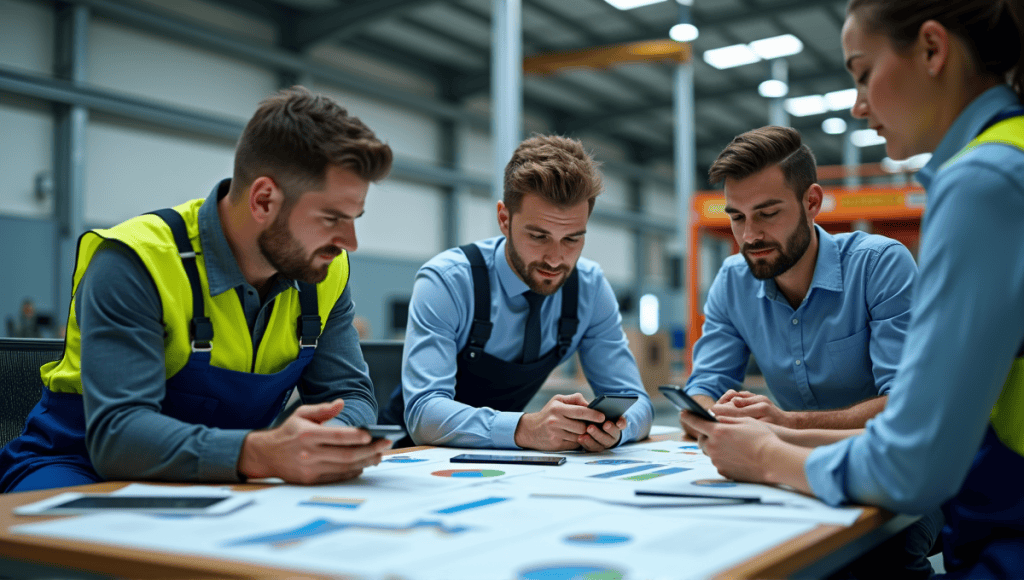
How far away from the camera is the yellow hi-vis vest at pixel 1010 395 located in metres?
1.15

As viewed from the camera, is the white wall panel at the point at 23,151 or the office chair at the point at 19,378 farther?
the white wall panel at the point at 23,151

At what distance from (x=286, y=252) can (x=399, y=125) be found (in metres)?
11.1

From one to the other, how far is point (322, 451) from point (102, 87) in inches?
345

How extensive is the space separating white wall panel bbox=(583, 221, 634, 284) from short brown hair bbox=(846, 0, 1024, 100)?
48.8 ft

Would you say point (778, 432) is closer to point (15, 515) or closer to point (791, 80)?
point (15, 515)

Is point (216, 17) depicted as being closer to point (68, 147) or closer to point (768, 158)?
point (68, 147)

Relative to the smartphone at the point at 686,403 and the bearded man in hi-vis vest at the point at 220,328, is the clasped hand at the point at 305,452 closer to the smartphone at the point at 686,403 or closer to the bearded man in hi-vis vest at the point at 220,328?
the bearded man in hi-vis vest at the point at 220,328

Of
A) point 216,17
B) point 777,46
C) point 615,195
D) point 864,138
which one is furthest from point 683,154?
point 864,138

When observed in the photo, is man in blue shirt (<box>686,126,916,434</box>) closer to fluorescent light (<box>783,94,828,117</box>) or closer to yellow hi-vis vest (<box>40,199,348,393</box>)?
yellow hi-vis vest (<box>40,199,348,393</box>)

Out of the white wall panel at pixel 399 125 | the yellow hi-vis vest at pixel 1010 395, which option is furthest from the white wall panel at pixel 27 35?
the yellow hi-vis vest at pixel 1010 395

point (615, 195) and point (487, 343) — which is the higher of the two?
point (615, 195)

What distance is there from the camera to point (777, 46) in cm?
1225

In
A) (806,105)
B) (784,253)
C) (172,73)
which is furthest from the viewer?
(806,105)

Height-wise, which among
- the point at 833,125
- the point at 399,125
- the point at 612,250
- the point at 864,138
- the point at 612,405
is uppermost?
the point at 833,125
